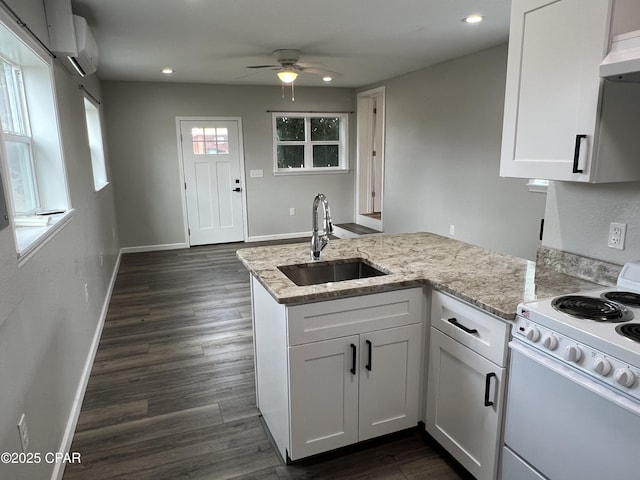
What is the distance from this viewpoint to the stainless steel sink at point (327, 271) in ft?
7.43

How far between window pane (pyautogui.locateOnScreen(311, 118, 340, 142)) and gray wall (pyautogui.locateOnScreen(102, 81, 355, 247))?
0.22 m

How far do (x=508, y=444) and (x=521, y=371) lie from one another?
0.32 m

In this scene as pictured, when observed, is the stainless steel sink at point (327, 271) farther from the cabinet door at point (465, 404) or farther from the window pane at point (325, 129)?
the window pane at point (325, 129)

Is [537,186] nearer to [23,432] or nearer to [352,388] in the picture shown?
[352,388]

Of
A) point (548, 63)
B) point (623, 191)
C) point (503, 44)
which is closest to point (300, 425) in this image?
point (623, 191)

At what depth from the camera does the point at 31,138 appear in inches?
101

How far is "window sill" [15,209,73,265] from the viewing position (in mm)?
1745

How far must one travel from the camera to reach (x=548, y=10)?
5.44 feet

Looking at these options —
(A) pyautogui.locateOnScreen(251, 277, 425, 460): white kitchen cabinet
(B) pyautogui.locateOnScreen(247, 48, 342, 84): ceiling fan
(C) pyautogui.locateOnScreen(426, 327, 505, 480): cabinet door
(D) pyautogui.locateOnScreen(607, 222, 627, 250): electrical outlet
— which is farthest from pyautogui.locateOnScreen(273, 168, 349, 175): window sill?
(D) pyautogui.locateOnScreen(607, 222, 627, 250): electrical outlet

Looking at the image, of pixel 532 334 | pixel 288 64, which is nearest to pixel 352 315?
pixel 532 334

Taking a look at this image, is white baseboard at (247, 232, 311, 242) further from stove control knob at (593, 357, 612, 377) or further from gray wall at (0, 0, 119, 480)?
stove control knob at (593, 357, 612, 377)

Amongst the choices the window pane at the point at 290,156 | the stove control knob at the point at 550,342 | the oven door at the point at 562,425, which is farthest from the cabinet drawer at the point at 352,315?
the window pane at the point at 290,156

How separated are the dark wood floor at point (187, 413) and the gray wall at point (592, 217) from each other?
1220 millimetres

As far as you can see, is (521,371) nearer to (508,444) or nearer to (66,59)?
(508,444)
